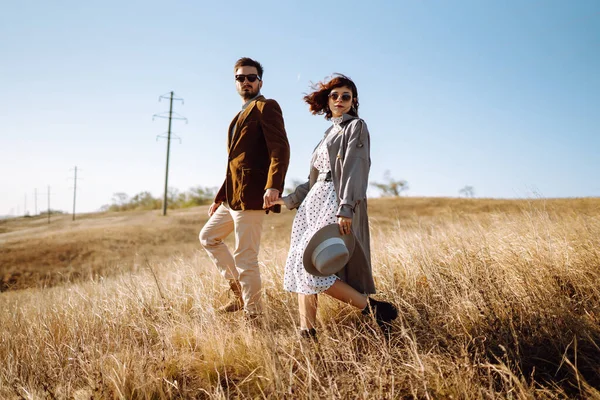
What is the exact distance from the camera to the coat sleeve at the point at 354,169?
2.59 meters

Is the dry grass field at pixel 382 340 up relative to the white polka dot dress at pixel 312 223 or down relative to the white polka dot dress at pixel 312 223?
down

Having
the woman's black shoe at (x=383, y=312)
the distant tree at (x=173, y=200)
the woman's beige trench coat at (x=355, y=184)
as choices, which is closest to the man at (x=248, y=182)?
the woman's beige trench coat at (x=355, y=184)

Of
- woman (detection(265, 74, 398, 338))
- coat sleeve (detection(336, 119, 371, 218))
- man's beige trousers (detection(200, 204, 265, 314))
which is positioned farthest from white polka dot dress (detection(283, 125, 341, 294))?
man's beige trousers (detection(200, 204, 265, 314))

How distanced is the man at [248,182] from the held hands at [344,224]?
0.76 metres

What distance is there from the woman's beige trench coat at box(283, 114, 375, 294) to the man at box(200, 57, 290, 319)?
26.5 inches

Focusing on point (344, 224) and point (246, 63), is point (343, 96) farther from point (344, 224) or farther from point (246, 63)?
point (246, 63)

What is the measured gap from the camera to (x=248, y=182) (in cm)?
341

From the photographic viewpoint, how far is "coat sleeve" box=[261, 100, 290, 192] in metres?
3.25

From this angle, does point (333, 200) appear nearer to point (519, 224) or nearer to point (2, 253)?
point (519, 224)

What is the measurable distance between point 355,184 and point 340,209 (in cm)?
21

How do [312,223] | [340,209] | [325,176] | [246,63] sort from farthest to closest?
[246,63] → [325,176] → [312,223] → [340,209]

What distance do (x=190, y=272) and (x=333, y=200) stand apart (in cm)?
360

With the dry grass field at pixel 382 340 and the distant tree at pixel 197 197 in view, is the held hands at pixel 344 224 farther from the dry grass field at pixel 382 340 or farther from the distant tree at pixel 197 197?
the distant tree at pixel 197 197

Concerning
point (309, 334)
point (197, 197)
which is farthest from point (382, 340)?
point (197, 197)
